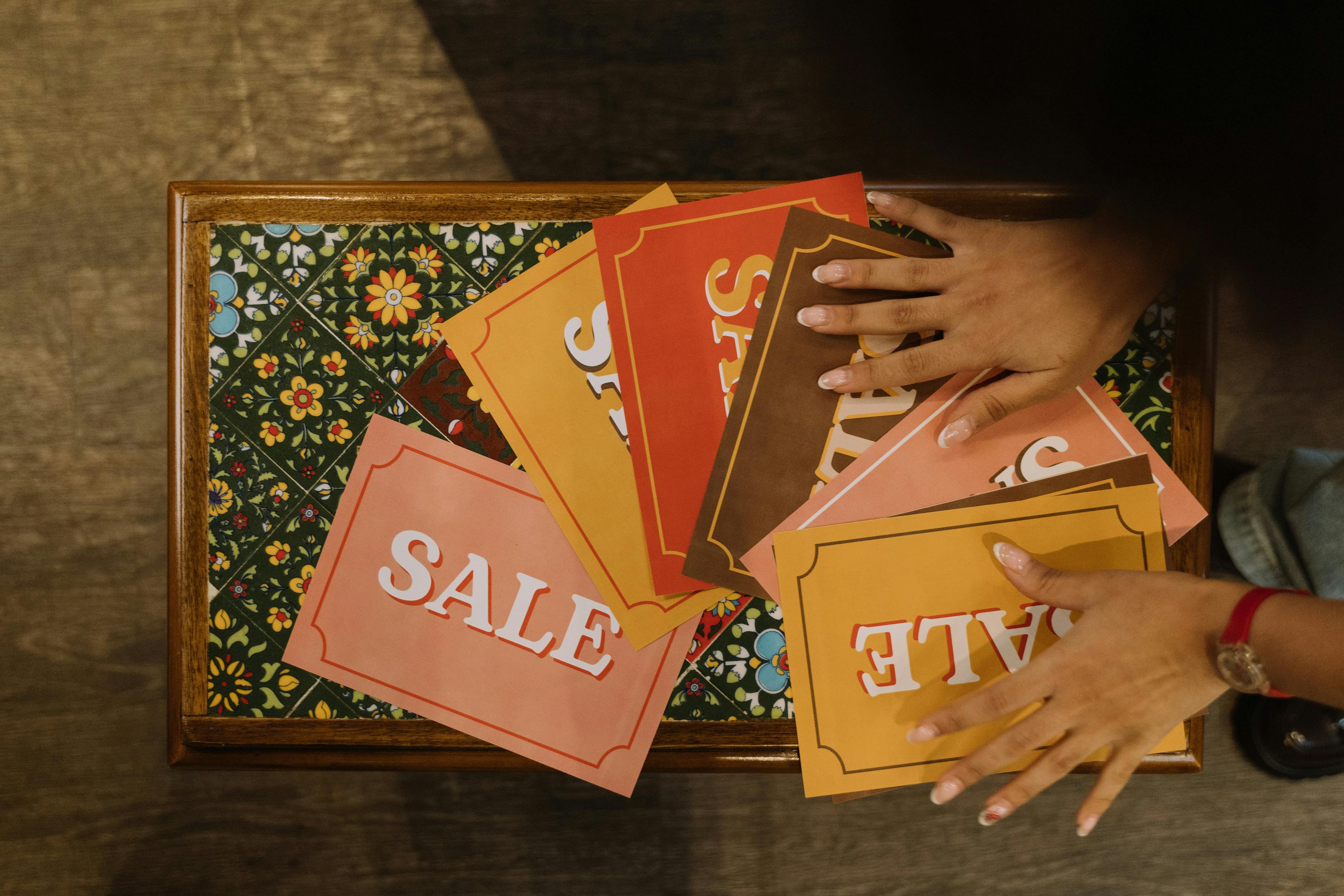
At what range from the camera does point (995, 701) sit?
65 cm

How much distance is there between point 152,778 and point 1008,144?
1512mm

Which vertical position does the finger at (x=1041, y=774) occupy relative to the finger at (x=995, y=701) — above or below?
below

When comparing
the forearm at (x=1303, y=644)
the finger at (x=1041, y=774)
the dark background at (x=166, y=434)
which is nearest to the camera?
the forearm at (x=1303, y=644)

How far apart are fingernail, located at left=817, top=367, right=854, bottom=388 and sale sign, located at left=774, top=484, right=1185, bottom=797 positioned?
0.45 ft

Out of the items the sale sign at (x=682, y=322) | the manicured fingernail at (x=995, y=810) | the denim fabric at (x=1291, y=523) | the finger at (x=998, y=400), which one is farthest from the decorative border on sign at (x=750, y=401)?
the denim fabric at (x=1291, y=523)

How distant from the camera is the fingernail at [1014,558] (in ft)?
2.18

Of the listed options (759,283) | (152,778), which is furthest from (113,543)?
(759,283)

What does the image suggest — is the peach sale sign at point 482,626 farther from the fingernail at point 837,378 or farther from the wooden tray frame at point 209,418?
the fingernail at point 837,378

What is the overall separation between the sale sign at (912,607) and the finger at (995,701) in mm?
29

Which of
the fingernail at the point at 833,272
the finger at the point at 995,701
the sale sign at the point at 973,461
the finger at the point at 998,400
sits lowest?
the finger at the point at 995,701

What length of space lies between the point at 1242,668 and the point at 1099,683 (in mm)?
108

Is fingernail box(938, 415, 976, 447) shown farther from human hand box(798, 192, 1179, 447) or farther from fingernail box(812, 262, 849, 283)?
fingernail box(812, 262, 849, 283)

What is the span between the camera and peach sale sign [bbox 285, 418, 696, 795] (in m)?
0.71

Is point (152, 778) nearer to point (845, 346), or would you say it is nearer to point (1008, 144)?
point (845, 346)
